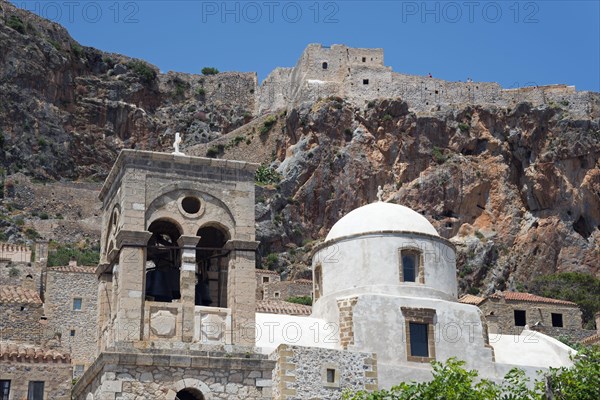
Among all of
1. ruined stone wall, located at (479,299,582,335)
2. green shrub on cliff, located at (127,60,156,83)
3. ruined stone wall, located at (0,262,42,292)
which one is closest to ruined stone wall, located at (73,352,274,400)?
ruined stone wall, located at (479,299,582,335)

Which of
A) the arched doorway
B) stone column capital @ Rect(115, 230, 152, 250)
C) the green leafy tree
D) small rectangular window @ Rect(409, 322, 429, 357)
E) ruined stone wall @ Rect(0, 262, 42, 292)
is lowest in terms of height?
the arched doorway

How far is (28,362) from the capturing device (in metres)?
34.2

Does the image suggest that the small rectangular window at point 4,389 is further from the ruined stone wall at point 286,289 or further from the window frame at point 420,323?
the ruined stone wall at point 286,289

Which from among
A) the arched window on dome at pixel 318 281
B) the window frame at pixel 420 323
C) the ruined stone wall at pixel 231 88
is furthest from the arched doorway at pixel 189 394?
the ruined stone wall at pixel 231 88

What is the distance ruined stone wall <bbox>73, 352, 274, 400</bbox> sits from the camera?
70.9ft

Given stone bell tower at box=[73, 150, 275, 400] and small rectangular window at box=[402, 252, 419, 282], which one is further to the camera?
small rectangular window at box=[402, 252, 419, 282]

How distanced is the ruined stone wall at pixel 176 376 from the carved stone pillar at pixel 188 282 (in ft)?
2.56

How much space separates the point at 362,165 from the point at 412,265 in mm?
52929

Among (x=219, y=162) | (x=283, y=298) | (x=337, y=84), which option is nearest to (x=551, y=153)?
(x=337, y=84)

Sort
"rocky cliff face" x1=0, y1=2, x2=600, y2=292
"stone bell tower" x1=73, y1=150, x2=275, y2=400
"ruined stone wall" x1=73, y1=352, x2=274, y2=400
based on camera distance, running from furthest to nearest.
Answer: "rocky cliff face" x1=0, y1=2, x2=600, y2=292, "stone bell tower" x1=73, y1=150, x2=275, y2=400, "ruined stone wall" x1=73, y1=352, x2=274, y2=400

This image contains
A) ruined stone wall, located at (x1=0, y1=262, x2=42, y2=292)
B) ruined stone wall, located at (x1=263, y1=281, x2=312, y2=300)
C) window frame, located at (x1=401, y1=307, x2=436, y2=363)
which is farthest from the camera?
ruined stone wall, located at (x1=263, y1=281, x2=312, y2=300)

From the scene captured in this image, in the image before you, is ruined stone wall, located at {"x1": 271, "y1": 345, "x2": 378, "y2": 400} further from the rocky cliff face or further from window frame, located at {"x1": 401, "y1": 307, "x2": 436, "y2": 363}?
the rocky cliff face

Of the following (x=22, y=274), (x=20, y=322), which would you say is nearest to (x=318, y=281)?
(x=20, y=322)

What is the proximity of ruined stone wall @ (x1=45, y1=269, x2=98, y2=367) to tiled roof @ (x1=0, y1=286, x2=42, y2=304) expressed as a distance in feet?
16.1
